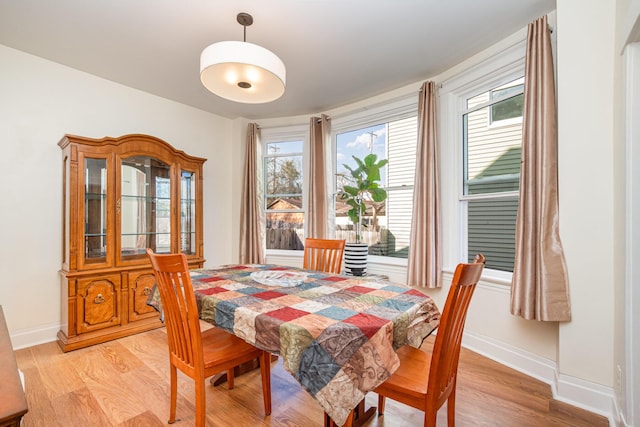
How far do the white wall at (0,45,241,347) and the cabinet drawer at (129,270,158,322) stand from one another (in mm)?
666

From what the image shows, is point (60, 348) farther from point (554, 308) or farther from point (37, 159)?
point (554, 308)

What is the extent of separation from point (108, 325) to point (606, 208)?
13.1 ft

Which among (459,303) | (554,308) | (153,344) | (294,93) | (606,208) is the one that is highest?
(294,93)

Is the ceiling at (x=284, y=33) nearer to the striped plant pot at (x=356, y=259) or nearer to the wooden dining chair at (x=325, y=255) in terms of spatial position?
the wooden dining chair at (x=325, y=255)

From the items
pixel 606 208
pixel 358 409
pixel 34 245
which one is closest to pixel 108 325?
pixel 34 245

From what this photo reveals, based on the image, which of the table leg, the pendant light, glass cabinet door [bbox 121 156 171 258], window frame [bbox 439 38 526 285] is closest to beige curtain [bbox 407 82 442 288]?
window frame [bbox 439 38 526 285]

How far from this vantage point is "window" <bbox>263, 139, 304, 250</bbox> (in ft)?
13.8

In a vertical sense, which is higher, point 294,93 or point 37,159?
point 294,93

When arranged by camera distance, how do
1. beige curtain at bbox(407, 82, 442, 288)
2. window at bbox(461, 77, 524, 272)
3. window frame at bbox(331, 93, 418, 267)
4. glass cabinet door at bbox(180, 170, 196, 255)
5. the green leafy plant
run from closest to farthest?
window at bbox(461, 77, 524, 272) → beige curtain at bbox(407, 82, 442, 288) → the green leafy plant → window frame at bbox(331, 93, 418, 267) → glass cabinet door at bbox(180, 170, 196, 255)

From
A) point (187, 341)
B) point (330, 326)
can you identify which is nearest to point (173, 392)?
point (187, 341)

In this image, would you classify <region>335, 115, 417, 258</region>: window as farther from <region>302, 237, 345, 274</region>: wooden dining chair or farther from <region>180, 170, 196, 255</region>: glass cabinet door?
<region>180, 170, 196, 255</region>: glass cabinet door

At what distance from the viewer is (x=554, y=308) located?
1.89m

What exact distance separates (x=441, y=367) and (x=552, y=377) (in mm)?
1518

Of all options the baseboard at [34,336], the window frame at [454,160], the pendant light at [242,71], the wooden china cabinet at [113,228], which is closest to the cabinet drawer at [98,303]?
the wooden china cabinet at [113,228]
